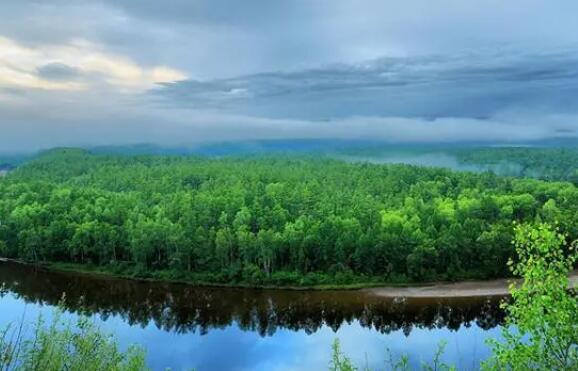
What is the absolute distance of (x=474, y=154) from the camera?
146m

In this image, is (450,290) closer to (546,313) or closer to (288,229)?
(288,229)

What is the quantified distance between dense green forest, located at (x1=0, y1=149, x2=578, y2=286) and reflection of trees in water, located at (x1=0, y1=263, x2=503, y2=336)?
3.05 m

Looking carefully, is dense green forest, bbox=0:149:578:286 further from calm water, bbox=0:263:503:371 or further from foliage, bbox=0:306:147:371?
foliage, bbox=0:306:147:371

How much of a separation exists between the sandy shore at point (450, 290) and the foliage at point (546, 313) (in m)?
40.1

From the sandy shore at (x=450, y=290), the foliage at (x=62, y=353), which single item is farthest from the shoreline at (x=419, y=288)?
the foliage at (x=62, y=353)

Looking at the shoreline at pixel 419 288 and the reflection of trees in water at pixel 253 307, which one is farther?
the shoreline at pixel 419 288

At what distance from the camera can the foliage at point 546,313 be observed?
30.1 feet

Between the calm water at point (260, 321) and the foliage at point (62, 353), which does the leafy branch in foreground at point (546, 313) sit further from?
the calm water at point (260, 321)

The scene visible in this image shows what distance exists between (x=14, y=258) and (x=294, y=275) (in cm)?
3452

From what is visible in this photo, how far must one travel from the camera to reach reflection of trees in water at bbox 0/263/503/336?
4306cm

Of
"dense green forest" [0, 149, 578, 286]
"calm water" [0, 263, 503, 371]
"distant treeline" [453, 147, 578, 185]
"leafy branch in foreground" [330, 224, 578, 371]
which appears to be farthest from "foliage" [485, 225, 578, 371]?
"distant treeline" [453, 147, 578, 185]

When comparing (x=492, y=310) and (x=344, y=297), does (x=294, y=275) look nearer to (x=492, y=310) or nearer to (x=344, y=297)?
(x=344, y=297)

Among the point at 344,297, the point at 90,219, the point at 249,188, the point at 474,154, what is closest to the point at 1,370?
the point at 344,297

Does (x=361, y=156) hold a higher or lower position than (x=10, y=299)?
higher
